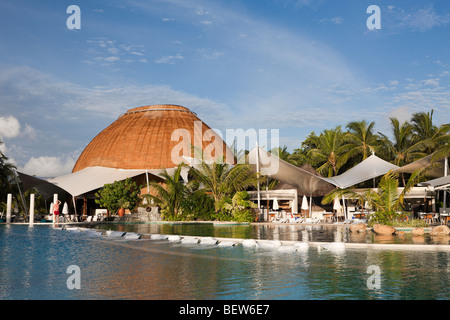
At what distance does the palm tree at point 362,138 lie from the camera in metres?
33.0

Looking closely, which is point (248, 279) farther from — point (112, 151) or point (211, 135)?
point (211, 135)

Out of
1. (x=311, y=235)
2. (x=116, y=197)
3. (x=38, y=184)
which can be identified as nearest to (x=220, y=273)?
(x=311, y=235)

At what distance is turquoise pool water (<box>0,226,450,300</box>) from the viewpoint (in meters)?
6.40

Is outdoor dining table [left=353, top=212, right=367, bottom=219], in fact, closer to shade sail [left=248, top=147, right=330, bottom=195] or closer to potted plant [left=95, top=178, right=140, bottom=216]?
shade sail [left=248, top=147, right=330, bottom=195]

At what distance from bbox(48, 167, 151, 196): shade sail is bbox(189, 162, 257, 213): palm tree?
863 cm

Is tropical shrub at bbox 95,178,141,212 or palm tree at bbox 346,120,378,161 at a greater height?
palm tree at bbox 346,120,378,161

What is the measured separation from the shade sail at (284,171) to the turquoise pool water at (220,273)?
49.1 feet

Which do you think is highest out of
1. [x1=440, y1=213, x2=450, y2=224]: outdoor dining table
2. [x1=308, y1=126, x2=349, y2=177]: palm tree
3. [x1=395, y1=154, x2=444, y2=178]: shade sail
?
[x1=308, y1=126, x2=349, y2=177]: palm tree

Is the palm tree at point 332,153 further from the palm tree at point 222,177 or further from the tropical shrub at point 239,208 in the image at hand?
the tropical shrub at point 239,208

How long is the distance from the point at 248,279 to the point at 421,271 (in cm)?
316

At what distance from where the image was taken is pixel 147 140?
141ft

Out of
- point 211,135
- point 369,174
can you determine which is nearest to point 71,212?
point 211,135

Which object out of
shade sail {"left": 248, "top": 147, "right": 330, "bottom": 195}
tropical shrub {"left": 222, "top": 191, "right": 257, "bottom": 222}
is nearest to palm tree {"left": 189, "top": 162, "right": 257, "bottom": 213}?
tropical shrub {"left": 222, "top": 191, "right": 257, "bottom": 222}

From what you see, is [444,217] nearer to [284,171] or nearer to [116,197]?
[284,171]
